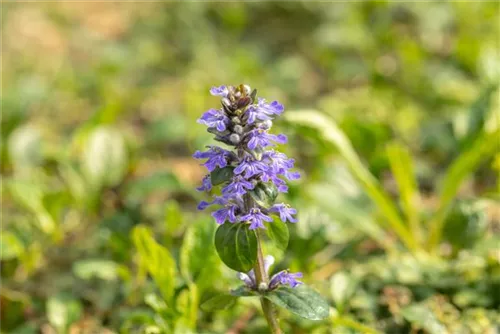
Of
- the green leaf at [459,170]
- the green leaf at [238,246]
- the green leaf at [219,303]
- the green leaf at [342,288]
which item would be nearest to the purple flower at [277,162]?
the green leaf at [238,246]

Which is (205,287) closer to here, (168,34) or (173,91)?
(173,91)

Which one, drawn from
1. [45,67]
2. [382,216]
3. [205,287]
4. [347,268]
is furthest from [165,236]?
[45,67]

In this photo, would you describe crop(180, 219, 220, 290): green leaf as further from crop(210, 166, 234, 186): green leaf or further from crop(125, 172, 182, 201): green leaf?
crop(210, 166, 234, 186): green leaf

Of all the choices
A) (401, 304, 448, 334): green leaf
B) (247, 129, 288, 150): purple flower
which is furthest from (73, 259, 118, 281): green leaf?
(401, 304, 448, 334): green leaf

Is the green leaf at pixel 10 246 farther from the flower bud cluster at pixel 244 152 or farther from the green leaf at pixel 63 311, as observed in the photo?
the flower bud cluster at pixel 244 152

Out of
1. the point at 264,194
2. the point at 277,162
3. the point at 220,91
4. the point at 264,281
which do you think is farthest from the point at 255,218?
the point at 220,91

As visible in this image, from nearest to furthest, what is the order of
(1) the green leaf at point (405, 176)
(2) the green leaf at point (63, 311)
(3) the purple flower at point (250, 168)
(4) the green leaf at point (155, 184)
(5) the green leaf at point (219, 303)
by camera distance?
1. (3) the purple flower at point (250, 168)
2. (5) the green leaf at point (219, 303)
3. (2) the green leaf at point (63, 311)
4. (1) the green leaf at point (405, 176)
5. (4) the green leaf at point (155, 184)
